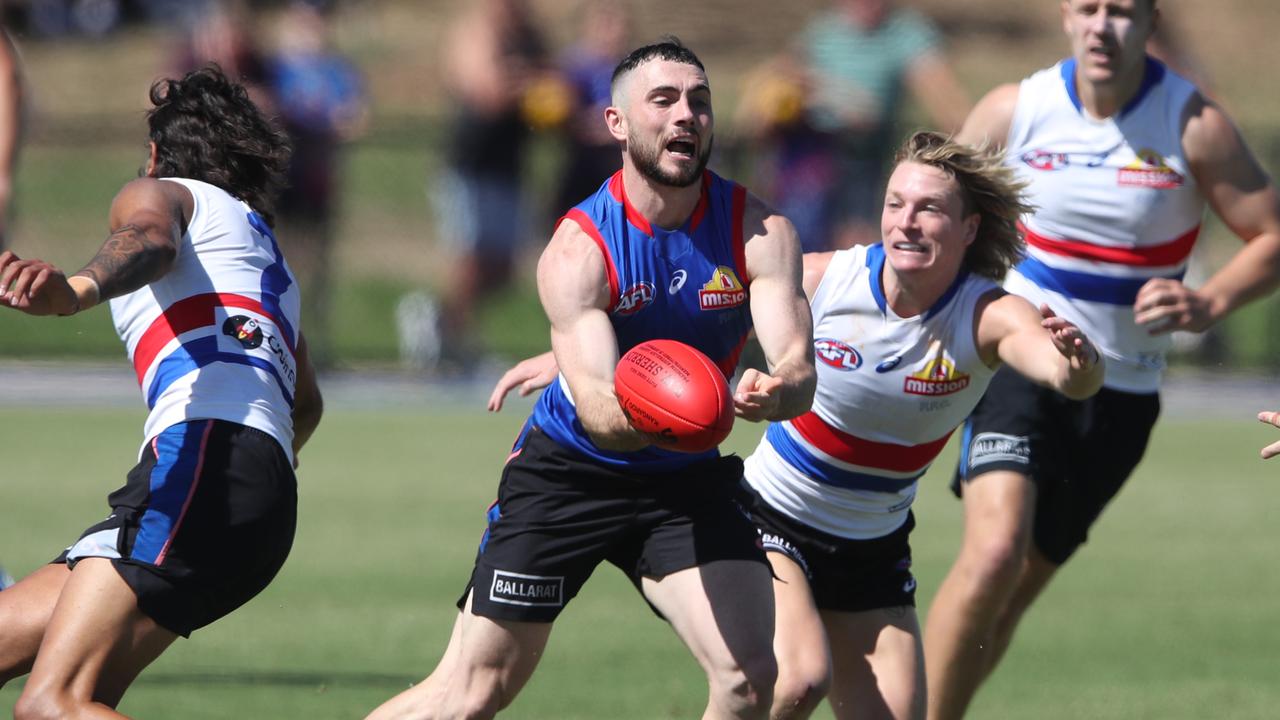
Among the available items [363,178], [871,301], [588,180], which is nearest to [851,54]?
[588,180]

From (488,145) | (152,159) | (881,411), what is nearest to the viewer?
(152,159)

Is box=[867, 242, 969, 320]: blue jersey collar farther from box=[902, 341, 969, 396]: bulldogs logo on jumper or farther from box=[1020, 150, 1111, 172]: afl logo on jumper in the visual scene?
box=[1020, 150, 1111, 172]: afl logo on jumper

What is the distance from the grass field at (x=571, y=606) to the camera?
6711mm

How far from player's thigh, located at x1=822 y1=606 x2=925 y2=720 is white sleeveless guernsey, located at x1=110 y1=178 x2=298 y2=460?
1.65m

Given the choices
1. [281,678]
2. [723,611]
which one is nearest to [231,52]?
[281,678]

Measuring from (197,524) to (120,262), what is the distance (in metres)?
0.68

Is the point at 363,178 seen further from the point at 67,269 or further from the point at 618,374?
the point at 618,374

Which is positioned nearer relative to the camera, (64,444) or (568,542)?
(568,542)

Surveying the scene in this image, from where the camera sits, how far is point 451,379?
16266 mm

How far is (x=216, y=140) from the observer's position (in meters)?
5.37

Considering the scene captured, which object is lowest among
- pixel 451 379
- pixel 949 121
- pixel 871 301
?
pixel 451 379

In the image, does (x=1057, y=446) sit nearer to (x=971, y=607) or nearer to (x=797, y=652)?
(x=971, y=607)

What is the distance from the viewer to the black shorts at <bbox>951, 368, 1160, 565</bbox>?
637 cm

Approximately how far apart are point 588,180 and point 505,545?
428 inches
